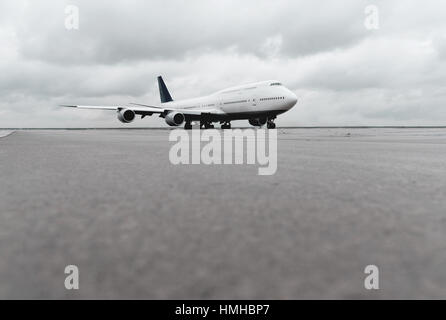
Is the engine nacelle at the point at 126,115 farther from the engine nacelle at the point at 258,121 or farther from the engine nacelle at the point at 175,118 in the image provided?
the engine nacelle at the point at 258,121

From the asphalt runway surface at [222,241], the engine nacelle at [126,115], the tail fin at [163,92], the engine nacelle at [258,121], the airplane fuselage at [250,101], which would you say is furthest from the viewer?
Result: the tail fin at [163,92]

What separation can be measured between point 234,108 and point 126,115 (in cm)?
928

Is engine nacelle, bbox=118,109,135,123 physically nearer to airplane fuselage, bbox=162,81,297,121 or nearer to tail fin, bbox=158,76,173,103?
airplane fuselage, bbox=162,81,297,121

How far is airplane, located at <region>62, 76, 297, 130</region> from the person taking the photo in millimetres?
25345

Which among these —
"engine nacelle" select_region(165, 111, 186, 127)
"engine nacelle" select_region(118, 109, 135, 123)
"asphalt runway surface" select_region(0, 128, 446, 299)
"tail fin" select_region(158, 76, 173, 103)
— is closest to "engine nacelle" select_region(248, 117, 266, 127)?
"engine nacelle" select_region(165, 111, 186, 127)

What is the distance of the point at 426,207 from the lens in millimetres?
1904

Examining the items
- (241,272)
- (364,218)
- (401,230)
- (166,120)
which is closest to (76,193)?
(241,272)

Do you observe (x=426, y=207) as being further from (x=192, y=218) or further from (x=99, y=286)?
(x=99, y=286)

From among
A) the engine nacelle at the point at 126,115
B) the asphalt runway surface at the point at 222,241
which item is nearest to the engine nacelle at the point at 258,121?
the engine nacelle at the point at 126,115

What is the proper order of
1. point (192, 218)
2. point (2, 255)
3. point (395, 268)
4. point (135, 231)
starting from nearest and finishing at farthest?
point (395, 268) < point (2, 255) < point (135, 231) < point (192, 218)

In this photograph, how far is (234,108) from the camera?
29.0 metres

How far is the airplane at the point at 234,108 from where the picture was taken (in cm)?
2535

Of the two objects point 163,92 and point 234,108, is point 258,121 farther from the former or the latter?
point 163,92
